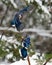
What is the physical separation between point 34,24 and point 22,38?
291 cm

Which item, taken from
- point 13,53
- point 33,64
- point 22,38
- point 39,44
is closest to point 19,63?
point 33,64

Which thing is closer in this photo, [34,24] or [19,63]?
[19,63]

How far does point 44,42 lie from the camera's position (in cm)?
393

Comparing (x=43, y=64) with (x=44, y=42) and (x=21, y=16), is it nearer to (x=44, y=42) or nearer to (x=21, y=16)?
(x=21, y=16)

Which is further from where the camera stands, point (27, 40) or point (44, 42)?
point (44, 42)

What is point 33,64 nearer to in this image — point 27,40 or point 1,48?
point 27,40

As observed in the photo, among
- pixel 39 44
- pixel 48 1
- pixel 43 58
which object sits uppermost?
pixel 48 1

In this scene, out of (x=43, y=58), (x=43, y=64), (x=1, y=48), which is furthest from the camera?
(x=1, y=48)

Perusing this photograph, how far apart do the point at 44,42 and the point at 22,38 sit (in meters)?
2.96

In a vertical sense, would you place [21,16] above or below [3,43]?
above

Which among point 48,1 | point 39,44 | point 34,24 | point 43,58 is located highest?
point 48,1

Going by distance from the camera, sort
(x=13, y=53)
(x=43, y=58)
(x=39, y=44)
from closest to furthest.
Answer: (x=43, y=58) → (x=13, y=53) → (x=39, y=44)

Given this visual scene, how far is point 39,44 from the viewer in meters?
3.88

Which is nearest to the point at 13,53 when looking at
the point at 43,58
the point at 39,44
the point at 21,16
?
the point at 43,58
